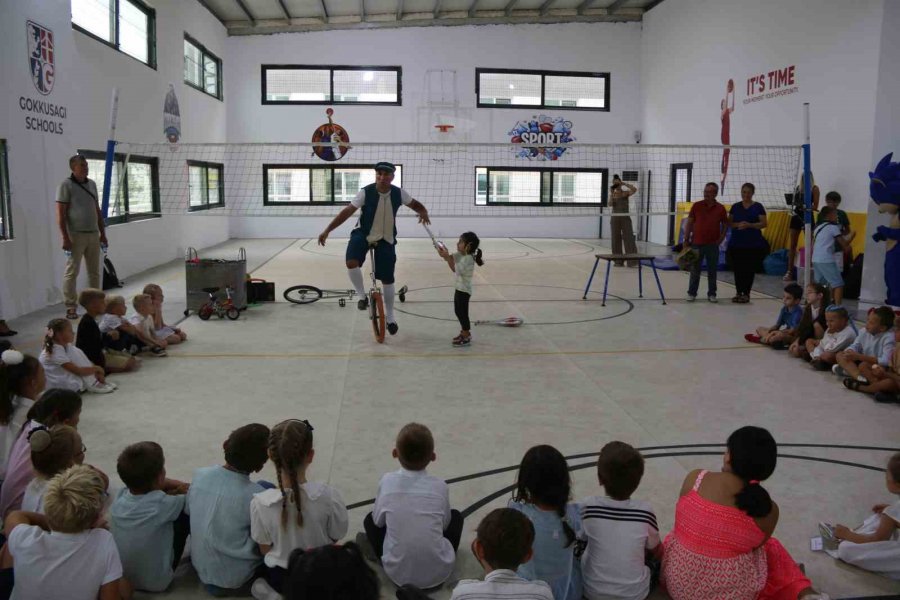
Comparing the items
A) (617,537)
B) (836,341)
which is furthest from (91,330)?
(836,341)

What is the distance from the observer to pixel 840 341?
6082mm

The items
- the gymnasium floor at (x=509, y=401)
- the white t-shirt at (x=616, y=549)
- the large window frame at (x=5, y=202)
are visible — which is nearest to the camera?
the white t-shirt at (x=616, y=549)

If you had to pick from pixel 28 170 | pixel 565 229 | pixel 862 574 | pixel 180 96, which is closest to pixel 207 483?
pixel 862 574

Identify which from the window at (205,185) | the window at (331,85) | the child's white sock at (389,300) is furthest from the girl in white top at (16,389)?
the window at (331,85)

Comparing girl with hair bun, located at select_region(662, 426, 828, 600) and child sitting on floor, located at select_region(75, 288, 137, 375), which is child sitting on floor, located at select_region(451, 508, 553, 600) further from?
child sitting on floor, located at select_region(75, 288, 137, 375)

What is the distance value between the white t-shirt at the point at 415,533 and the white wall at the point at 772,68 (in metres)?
9.96

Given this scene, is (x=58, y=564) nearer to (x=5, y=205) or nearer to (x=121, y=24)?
(x=5, y=205)

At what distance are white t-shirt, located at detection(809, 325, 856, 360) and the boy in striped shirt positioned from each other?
4.10 m

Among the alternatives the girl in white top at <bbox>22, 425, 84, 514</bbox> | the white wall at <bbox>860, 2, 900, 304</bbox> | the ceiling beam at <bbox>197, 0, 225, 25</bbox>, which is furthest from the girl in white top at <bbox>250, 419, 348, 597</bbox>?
the ceiling beam at <bbox>197, 0, 225, 25</bbox>

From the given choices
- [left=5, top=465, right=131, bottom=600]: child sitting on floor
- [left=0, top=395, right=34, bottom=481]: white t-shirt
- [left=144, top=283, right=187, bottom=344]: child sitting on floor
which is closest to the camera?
[left=5, top=465, right=131, bottom=600]: child sitting on floor

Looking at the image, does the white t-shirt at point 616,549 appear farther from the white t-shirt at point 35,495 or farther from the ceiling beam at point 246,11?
the ceiling beam at point 246,11

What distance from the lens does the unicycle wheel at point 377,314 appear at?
6.96 meters

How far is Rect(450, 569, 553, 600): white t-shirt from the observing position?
2.14 meters

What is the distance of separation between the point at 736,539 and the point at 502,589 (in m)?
0.96
